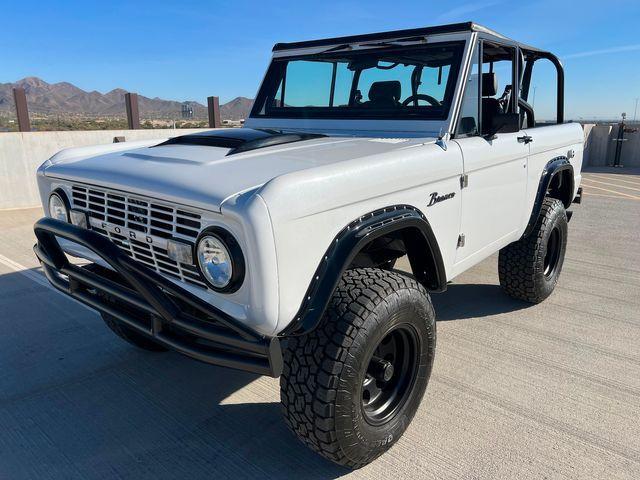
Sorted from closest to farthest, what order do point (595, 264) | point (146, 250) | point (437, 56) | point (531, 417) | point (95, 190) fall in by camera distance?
point (146, 250) < point (95, 190) < point (531, 417) < point (437, 56) < point (595, 264)

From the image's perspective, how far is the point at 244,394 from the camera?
2912 mm

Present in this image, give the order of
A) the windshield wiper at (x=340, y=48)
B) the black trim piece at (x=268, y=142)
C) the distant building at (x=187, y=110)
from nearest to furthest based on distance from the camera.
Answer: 1. the black trim piece at (x=268, y=142)
2. the windshield wiper at (x=340, y=48)
3. the distant building at (x=187, y=110)

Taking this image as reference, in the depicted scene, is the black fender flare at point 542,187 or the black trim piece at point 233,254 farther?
the black fender flare at point 542,187

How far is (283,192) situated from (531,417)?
184 cm

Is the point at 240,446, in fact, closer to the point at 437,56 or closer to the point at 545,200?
the point at 437,56

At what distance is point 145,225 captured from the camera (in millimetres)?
2133

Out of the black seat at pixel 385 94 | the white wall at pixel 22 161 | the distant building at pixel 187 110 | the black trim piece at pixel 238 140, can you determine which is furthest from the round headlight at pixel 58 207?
the distant building at pixel 187 110

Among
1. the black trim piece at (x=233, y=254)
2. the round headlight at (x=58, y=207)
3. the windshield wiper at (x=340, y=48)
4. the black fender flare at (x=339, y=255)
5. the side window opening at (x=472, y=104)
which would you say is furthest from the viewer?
the windshield wiper at (x=340, y=48)

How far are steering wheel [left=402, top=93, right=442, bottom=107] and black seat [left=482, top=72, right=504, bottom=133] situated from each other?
35cm

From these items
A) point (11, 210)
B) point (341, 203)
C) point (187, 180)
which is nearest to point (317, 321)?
point (341, 203)

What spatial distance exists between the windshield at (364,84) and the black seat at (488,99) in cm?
34

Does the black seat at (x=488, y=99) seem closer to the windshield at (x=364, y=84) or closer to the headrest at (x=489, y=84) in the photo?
the headrest at (x=489, y=84)

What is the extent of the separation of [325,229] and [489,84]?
6.57 ft

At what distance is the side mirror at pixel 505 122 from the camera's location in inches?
117
